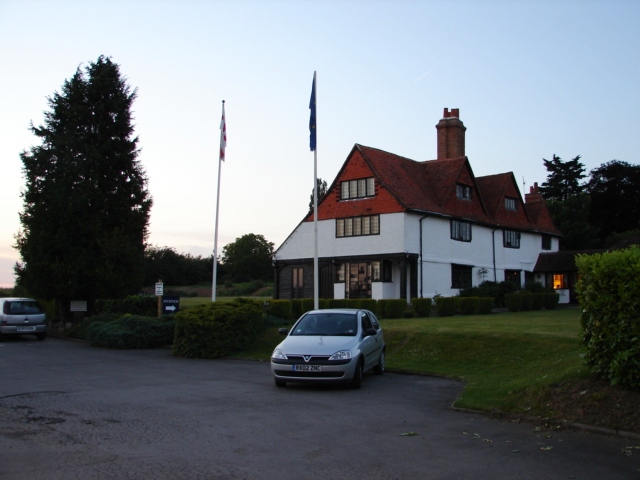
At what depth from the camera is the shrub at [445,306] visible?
102ft

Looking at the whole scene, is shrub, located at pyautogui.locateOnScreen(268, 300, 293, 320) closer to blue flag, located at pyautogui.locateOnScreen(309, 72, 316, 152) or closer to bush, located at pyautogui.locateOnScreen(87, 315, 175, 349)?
bush, located at pyautogui.locateOnScreen(87, 315, 175, 349)

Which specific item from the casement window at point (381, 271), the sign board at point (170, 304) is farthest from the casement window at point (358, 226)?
the sign board at point (170, 304)

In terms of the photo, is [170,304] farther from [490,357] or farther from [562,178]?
[562,178]

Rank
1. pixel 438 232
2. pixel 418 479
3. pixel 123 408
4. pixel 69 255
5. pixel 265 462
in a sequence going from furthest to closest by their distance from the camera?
pixel 438 232, pixel 69 255, pixel 123 408, pixel 265 462, pixel 418 479

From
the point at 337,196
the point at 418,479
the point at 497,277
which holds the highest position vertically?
the point at 337,196

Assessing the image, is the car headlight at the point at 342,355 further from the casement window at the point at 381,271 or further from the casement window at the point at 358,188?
the casement window at the point at 358,188

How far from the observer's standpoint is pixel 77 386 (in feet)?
43.8

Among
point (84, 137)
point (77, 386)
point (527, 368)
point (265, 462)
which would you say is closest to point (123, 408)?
point (77, 386)

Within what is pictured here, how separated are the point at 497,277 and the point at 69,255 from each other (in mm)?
27030

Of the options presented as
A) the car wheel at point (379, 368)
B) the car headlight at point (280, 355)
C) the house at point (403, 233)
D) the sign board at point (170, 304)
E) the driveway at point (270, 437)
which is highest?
the house at point (403, 233)

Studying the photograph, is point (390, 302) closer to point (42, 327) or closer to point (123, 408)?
point (42, 327)

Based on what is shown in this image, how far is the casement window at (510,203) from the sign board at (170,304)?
27.1 m

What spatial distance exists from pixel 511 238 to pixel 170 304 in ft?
88.0

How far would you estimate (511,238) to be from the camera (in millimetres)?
45094
